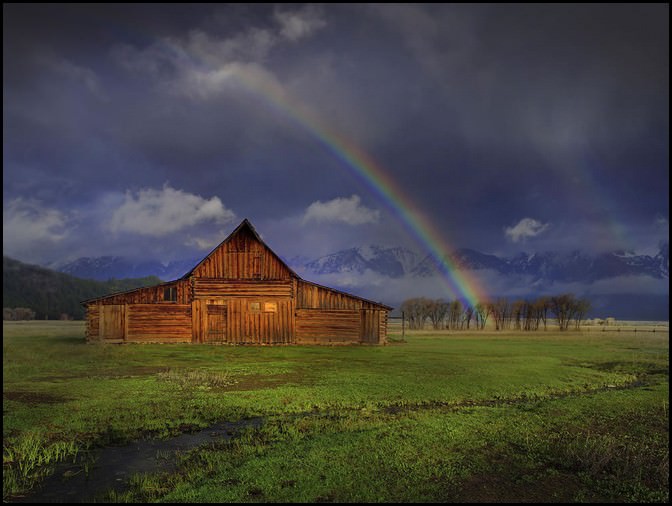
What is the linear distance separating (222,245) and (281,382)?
26.2 m

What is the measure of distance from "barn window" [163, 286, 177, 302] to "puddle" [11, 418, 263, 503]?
34.2 meters

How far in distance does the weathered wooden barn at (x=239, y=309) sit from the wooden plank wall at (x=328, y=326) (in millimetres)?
99

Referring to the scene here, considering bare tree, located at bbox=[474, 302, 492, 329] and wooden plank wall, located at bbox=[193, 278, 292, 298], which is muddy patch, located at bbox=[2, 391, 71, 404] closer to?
wooden plank wall, located at bbox=[193, 278, 292, 298]

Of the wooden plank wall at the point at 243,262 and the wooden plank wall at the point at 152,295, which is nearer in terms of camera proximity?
the wooden plank wall at the point at 152,295

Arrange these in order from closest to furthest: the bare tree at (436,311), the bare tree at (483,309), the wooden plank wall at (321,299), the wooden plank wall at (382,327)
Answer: the wooden plank wall at (321,299) < the wooden plank wall at (382,327) < the bare tree at (483,309) < the bare tree at (436,311)

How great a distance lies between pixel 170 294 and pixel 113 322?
19.3ft

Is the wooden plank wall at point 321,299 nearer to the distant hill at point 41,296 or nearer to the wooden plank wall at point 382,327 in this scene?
the wooden plank wall at point 382,327

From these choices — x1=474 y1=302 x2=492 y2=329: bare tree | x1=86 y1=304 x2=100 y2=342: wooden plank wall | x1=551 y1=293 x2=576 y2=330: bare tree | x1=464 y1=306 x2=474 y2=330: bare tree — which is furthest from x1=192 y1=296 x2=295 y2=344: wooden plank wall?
x1=551 y1=293 x2=576 y2=330: bare tree

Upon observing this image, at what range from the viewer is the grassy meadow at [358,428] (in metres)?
9.95

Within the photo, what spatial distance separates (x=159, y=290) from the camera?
46938mm

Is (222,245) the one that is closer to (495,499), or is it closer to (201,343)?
(201,343)

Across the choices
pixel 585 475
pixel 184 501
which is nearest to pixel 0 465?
pixel 184 501

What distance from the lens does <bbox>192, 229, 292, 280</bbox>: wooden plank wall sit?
47562mm

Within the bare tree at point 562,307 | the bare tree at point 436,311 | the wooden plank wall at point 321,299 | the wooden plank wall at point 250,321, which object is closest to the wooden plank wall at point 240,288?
the wooden plank wall at point 250,321
